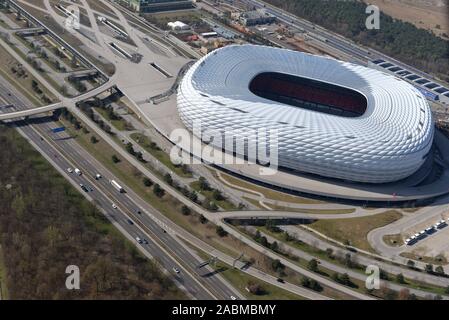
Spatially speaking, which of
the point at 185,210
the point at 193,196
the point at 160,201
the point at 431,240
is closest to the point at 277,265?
the point at 185,210

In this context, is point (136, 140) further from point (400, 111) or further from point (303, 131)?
point (400, 111)

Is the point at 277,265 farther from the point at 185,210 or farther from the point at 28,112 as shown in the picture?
the point at 28,112

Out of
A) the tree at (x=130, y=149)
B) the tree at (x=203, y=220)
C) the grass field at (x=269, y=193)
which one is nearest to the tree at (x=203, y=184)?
the grass field at (x=269, y=193)

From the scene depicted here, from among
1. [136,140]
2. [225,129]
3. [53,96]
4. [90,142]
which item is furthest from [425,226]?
[53,96]

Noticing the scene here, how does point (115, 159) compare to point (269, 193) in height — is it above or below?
below

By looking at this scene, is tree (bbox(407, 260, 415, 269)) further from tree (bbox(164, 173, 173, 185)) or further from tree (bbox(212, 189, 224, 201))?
tree (bbox(164, 173, 173, 185))

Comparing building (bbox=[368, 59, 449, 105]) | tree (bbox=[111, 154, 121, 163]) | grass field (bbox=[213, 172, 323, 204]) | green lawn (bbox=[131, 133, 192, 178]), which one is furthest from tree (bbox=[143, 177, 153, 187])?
building (bbox=[368, 59, 449, 105])
